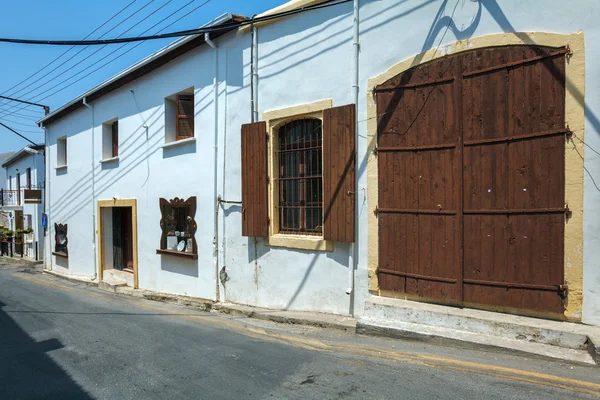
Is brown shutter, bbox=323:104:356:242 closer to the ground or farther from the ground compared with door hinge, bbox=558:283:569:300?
farther from the ground


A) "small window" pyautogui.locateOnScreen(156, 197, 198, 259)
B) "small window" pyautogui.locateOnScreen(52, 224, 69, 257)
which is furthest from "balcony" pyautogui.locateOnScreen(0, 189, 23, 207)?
"small window" pyautogui.locateOnScreen(156, 197, 198, 259)

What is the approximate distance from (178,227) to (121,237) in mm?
4397

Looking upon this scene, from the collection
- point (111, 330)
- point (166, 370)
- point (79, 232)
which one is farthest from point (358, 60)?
point (79, 232)

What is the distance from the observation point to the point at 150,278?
10.8 meters

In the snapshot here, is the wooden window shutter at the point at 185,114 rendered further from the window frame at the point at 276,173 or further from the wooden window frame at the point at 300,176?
the wooden window frame at the point at 300,176

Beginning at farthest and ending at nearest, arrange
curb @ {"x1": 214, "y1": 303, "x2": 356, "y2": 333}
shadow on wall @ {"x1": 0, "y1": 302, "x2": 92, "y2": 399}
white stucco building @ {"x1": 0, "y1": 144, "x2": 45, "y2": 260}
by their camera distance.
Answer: white stucco building @ {"x1": 0, "y1": 144, "x2": 45, "y2": 260} < curb @ {"x1": 214, "y1": 303, "x2": 356, "y2": 333} < shadow on wall @ {"x1": 0, "y1": 302, "x2": 92, "y2": 399}

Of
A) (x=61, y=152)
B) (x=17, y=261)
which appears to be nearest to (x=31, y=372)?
(x=61, y=152)

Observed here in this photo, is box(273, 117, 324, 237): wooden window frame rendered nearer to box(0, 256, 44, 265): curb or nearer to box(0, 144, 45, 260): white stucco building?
box(0, 144, 45, 260): white stucco building

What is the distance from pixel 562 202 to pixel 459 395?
248 cm

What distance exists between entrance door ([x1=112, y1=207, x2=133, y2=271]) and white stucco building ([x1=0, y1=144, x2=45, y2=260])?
896 centimetres

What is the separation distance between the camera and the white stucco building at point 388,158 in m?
4.70

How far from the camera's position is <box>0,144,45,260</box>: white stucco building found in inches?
806

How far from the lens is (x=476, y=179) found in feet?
17.3

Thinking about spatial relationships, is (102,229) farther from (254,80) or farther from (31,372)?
(31,372)
